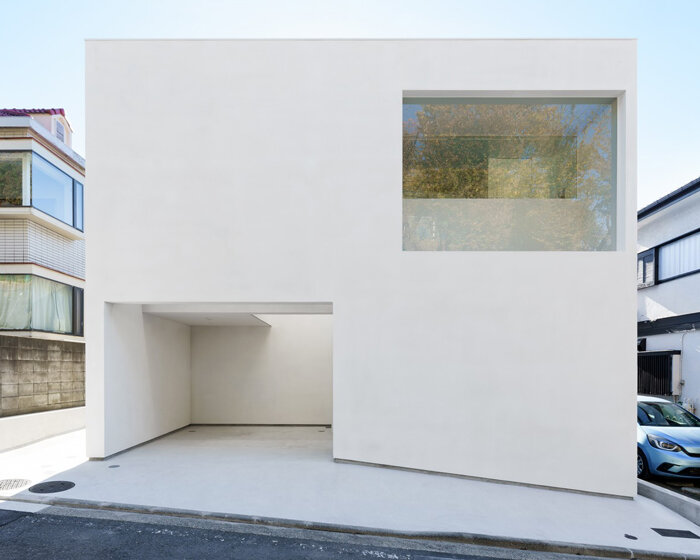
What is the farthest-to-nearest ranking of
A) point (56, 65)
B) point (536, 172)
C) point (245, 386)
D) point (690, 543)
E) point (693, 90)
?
point (245, 386), point (693, 90), point (56, 65), point (536, 172), point (690, 543)

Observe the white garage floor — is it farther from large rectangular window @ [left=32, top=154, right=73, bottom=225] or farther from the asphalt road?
large rectangular window @ [left=32, top=154, right=73, bottom=225]

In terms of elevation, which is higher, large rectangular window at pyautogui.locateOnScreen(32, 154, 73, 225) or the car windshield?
large rectangular window at pyautogui.locateOnScreen(32, 154, 73, 225)

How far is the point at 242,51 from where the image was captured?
330 inches

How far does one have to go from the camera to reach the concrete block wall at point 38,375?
30.5 ft

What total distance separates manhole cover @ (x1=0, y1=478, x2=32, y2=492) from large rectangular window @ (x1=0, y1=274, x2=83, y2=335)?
8050mm

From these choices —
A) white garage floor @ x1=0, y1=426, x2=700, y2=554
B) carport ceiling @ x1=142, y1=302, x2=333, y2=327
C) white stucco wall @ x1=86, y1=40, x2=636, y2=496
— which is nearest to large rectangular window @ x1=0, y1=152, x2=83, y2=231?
carport ceiling @ x1=142, y1=302, x2=333, y2=327

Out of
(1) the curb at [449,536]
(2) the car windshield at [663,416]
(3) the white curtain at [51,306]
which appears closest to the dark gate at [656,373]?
(2) the car windshield at [663,416]

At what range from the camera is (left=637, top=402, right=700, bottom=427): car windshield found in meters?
8.95

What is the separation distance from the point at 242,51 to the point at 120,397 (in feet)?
21.2

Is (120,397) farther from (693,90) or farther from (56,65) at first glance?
(693,90)

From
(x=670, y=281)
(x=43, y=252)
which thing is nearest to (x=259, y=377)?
(x=43, y=252)

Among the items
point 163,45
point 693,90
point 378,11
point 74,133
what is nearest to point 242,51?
point 163,45

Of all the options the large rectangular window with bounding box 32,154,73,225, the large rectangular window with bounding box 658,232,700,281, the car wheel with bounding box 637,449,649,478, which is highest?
the large rectangular window with bounding box 32,154,73,225

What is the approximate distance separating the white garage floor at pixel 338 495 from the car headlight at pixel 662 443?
1.25 metres
